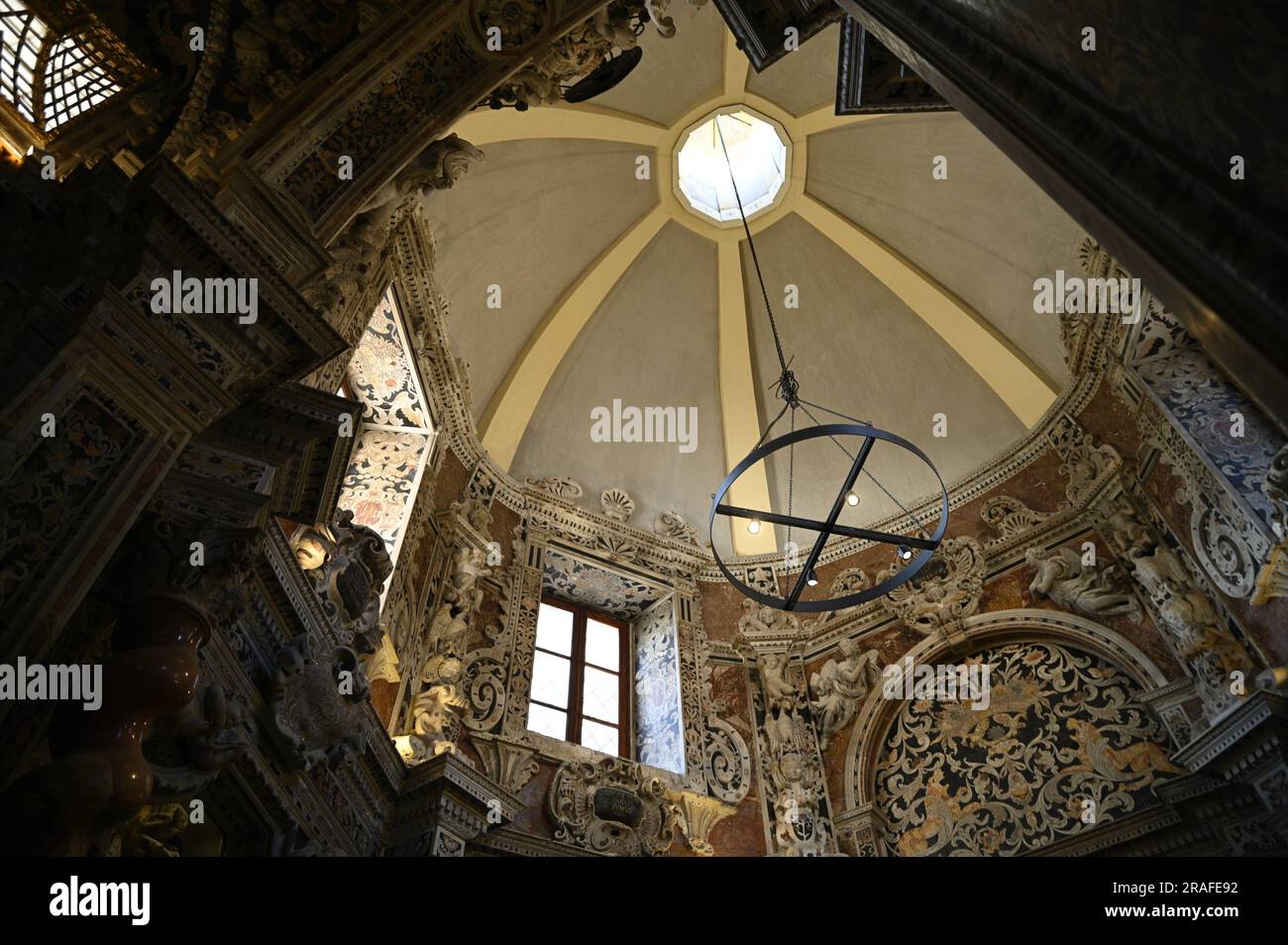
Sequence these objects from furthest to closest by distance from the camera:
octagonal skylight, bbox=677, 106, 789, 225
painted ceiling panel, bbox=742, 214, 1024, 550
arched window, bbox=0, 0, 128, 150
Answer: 1. octagonal skylight, bbox=677, 106, 789, 225
2. painted ceiling panel, bbox=742, 214, 1024, 550
3. arched window, bbox=0, 0, 128, 150

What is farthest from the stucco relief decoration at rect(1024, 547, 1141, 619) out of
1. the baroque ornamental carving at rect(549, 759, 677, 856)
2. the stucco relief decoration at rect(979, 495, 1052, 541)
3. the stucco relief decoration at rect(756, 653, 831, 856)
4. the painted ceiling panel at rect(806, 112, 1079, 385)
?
the baroque ornamental carving at rect(549, 759, 677, 856)

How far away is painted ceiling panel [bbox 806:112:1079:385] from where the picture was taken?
1005 cm

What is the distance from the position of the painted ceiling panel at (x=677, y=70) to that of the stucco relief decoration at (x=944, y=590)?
5.94 meters

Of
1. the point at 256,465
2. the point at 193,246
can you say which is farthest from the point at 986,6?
the point at 256,465

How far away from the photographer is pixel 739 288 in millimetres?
11992

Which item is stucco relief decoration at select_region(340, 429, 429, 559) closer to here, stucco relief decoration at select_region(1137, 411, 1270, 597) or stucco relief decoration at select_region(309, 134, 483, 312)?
stucco relief decoration at select_region(309, 134, 483, 312)

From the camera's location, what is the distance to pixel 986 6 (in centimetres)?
254

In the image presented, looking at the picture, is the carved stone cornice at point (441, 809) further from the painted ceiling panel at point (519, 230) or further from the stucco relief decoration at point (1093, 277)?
the stucco relief decoration at point (1093, 277)

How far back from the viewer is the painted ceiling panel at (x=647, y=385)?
35.1 feet

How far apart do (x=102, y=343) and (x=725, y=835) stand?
6.45 m

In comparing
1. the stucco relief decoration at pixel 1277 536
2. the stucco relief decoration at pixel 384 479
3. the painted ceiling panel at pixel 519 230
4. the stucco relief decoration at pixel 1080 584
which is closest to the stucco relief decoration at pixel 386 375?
the stucco relief decoration at pixel 384 479

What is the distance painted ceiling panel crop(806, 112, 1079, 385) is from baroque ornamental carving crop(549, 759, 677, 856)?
610 cm

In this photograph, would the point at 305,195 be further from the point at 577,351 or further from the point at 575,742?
the point at 577,351

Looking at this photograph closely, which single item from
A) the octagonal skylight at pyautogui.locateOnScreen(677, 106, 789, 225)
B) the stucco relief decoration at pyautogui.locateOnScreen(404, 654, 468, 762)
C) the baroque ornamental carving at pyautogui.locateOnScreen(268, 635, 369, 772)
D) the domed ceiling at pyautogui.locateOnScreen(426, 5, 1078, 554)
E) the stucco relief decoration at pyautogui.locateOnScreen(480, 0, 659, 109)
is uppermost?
the octagonal skylight at pyautogui.locateOnScreen(677, 106, 789, 225)
